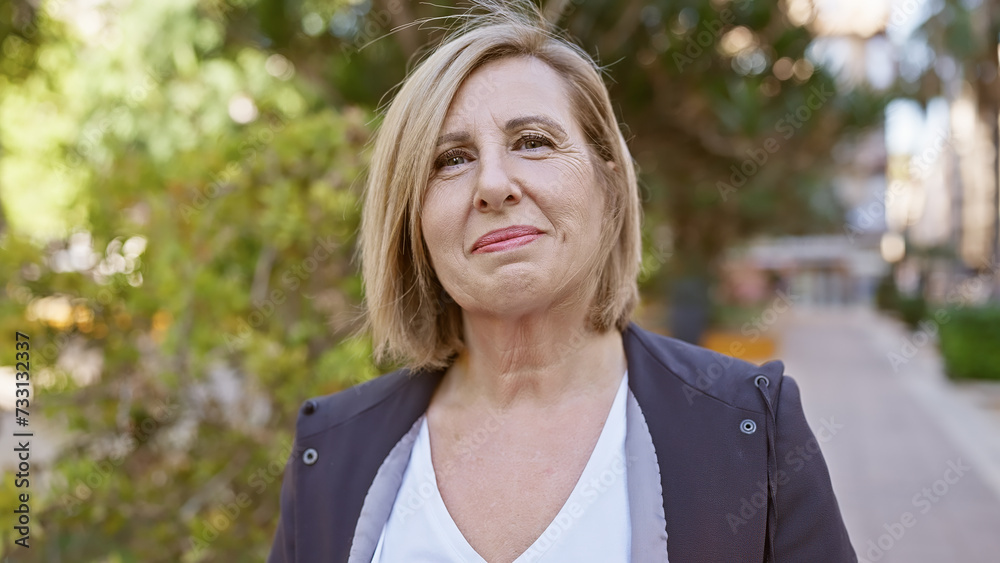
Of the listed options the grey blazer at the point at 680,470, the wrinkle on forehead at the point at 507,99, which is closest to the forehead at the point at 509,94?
the wrinkle on forehead at the point at 507,99

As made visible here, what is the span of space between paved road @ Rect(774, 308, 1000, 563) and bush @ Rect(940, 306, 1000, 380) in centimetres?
33

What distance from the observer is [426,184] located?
1.43 metres

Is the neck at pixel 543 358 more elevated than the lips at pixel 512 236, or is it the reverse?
the lips at pixel 512 236

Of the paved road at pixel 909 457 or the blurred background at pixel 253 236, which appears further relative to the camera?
the paved road at pixel 909 457

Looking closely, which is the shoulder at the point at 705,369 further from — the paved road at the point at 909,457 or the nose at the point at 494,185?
the paved road at the point at 909,457

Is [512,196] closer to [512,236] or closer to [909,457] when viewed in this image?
[512,236]

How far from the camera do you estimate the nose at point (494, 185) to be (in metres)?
1.31

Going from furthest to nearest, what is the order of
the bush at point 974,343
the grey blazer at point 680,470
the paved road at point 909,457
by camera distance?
1. the bush at point 974,343
2. the paved road at point 909,457
3. the grey blazer at point 680,470

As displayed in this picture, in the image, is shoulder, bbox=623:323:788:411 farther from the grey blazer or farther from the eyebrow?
the eyebrow

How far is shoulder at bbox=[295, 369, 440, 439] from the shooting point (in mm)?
1663

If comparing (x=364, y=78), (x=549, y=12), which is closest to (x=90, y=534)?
(x=364, y=78)

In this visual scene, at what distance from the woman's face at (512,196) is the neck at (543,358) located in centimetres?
7

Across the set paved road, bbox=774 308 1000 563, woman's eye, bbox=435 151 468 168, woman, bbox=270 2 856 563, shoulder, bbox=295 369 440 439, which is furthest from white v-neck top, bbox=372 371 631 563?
paved road, bbox=774 308 1000 563

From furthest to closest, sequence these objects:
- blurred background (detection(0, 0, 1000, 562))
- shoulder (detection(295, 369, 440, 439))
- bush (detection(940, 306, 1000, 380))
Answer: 1. bush (detection(940, 306, 1000, 380))
2. blurred background (detection(0, 0, 1000, 562))
3. shoulder (detection(295, 369, 440, 439))
